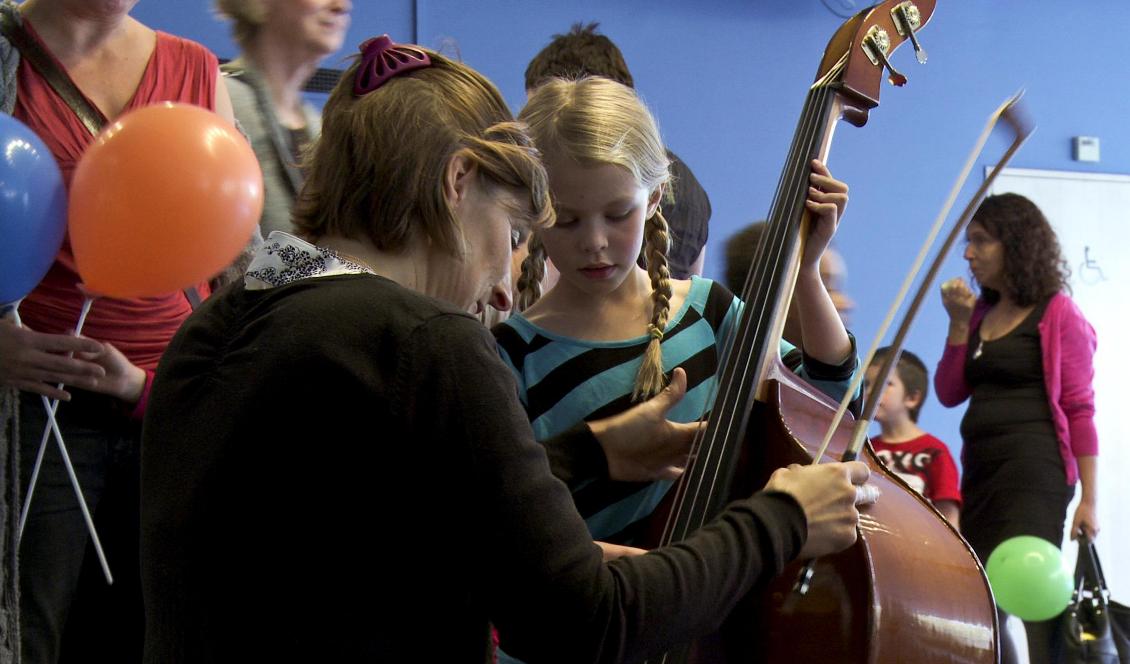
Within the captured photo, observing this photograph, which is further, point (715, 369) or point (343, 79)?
point (715, 369)

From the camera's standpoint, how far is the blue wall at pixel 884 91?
14.5ft

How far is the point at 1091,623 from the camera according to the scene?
3.13 metres

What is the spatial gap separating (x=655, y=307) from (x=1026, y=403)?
2207mm

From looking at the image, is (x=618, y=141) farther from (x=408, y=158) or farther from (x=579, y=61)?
(x=579, y=61)

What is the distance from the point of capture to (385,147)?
3.20ft

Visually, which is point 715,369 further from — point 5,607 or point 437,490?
point 5,607

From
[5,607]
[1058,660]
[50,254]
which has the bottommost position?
[1058,660]

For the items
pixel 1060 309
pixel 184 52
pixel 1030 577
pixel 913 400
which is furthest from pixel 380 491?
pixel 913 400

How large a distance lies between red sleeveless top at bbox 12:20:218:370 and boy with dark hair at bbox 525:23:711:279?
2.10 ft

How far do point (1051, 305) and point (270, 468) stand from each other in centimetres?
294

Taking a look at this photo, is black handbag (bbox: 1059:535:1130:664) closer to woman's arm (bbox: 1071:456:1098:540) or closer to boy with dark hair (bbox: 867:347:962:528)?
woman's arm (bbox: 1071:456:1098:540)

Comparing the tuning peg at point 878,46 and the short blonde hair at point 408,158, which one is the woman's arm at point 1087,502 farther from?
the short blonde hair at point 408,158

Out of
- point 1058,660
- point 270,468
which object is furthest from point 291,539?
point 1058,660

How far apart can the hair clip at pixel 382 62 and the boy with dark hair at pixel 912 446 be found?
258 centimetres
